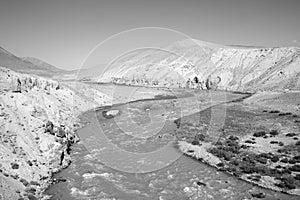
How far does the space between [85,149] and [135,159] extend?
6.06 meters

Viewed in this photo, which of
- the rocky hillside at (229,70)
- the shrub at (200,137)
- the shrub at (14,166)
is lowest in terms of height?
the shrub at (200,137)

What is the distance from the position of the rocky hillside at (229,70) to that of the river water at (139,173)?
6090 cm

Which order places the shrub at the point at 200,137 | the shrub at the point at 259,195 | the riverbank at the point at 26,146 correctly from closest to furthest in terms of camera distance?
the shrub at the point at 259,195, the riverbank at the point at 26,146, the shrub at the point at 200,137

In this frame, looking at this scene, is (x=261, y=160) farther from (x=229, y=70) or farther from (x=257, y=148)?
(x=229, y=70)

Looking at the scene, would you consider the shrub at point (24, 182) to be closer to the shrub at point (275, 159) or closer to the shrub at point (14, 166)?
the shrub at point (14, 166)

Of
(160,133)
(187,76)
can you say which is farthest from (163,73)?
(160,133)

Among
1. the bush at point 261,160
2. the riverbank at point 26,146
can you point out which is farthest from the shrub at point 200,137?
the riverbank at point 26,146

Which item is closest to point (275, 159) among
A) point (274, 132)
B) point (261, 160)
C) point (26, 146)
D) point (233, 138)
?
point (261, 160)

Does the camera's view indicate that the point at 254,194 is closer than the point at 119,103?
Yes

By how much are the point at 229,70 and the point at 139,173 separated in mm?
90195

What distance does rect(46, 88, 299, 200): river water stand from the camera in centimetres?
1734

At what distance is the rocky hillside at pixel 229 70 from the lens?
266 feet

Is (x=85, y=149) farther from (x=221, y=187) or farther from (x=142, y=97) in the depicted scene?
(x=142, y=97)

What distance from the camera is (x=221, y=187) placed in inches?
720
